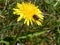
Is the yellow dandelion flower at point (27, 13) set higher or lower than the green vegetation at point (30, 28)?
higher

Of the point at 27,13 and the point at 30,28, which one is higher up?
the point at 27,13

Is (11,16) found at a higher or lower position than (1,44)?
higher

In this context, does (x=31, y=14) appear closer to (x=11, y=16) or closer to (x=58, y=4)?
Answer: (x=11, y=16)

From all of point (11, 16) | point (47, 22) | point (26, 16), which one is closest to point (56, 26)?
point (47, 22)

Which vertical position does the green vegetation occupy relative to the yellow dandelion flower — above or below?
below

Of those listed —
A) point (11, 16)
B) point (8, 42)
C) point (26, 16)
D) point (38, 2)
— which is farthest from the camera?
point (38, 2)

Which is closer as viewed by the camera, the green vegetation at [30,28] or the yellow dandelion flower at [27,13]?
the yellow dandelion flower at [27,13]

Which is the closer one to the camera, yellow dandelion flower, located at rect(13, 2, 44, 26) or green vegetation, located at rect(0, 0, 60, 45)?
yellow dandelion flower, located at rect(13, 2, 44, 26)

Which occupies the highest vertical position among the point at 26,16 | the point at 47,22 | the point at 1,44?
the point at 26,16
